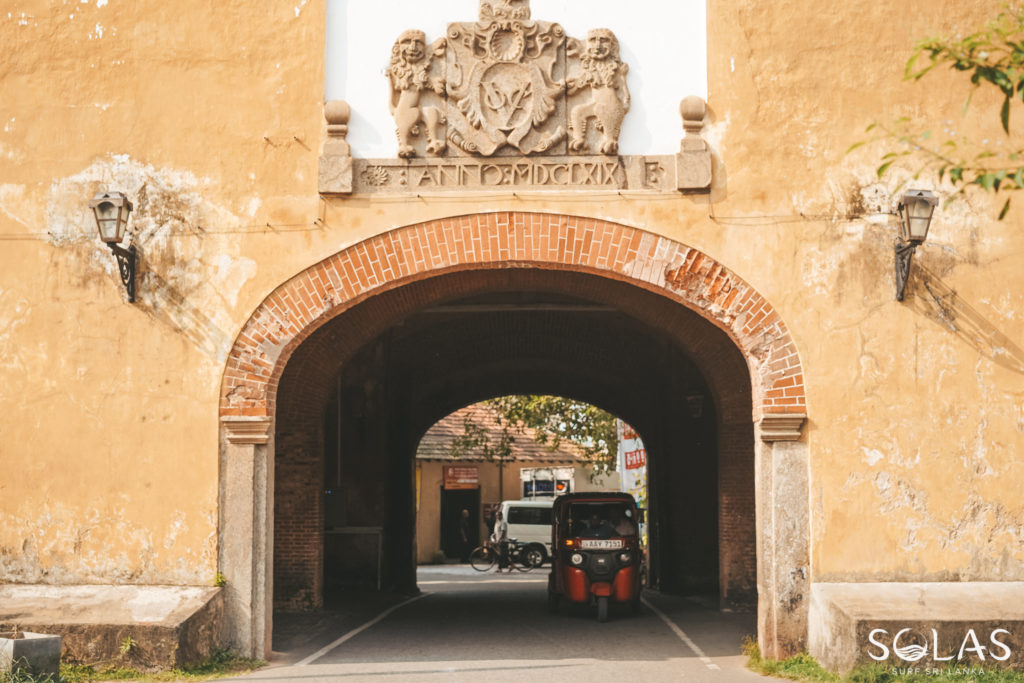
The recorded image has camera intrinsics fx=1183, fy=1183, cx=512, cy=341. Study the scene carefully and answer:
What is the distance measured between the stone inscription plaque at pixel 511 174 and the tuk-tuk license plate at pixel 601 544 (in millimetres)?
5746

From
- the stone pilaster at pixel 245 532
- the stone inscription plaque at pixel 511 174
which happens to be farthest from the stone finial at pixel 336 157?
the stone pilaster at pixel 245 532

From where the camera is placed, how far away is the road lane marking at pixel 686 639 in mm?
10164

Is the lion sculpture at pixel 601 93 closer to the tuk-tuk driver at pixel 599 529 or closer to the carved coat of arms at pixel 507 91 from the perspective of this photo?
the carved coat of arms at pixel 507 91

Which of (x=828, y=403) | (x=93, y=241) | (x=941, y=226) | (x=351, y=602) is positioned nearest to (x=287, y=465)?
(x=351, y=602)

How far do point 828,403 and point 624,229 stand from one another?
222cm

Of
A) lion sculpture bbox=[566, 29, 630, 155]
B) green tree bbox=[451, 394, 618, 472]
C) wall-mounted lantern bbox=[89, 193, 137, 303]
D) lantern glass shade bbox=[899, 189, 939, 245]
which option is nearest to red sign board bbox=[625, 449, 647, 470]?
green tree bbox=[451, 394, 618, 472]

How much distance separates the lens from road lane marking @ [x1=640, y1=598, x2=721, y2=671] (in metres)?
10.2

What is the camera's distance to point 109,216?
9.63 meters

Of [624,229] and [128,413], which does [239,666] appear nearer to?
[128,413]

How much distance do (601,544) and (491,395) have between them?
22.6 ft

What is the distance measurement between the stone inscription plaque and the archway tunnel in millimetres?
3326

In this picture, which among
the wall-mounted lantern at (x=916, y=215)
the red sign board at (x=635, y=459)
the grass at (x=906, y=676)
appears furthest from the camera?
the red sign board at (x=635, y=459)

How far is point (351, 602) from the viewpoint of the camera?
53.4 feet

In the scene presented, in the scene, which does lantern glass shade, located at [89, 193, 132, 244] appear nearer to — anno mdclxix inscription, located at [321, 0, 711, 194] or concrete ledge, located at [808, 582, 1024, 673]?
anno mdclxix inscription, located at [321, 0, 711, 194]
